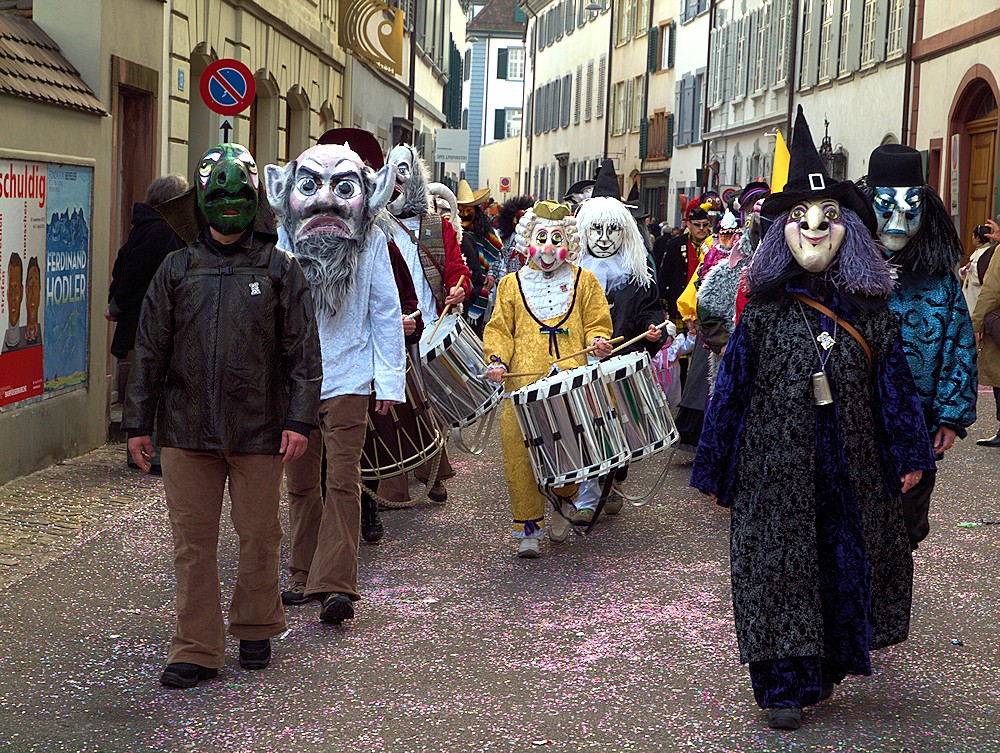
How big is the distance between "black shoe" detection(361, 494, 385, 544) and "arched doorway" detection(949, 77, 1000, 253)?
17281 mm

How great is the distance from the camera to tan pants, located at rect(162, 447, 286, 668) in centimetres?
558

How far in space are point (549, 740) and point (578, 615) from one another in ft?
5.69

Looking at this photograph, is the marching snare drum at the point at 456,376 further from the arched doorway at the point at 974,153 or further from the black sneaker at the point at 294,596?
the arched doorway at the point at 974,153

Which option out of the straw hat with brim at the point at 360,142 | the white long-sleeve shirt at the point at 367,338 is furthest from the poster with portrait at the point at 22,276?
the white long-sleeve shirt at the point at 367,338

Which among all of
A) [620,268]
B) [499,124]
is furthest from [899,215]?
[499,124]

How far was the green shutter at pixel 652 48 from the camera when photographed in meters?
52.3

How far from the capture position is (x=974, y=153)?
24.6m

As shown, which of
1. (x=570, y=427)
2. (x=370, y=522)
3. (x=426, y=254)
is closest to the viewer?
(x=570, y=427)

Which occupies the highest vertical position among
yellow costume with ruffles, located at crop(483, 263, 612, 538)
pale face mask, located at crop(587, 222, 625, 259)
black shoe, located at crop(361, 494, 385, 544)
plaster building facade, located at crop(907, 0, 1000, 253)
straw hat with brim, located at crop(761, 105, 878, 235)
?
plaster building facade, located at crop(907, 0, 1000, 253)

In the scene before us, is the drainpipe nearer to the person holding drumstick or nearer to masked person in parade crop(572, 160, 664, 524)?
masked person in parade crop(572, 160, 664, 524)

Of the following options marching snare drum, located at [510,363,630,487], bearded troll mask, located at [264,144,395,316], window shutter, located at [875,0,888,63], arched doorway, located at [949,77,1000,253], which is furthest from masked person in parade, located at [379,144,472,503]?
window shutter, located at [875,0,888,63]

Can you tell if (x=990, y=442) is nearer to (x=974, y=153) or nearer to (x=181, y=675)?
(x=181, y=675)

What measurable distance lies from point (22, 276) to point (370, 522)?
2928 mm

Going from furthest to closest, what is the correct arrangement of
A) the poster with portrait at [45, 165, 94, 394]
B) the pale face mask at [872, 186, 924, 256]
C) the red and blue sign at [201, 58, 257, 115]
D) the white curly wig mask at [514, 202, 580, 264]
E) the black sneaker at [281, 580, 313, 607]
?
the red and blue sign at [201, 58, 257, 115], the poster with portrait at [45, 165, 94, 394], the white curly wig mask at [514, 202, 580, 264], the black sneaker at [281, 580, 313, 607], the pale face mask at [872, 186, 924, 256]
